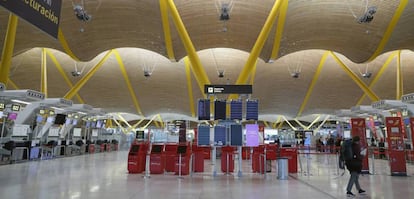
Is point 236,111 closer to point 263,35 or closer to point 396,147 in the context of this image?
point 396,147

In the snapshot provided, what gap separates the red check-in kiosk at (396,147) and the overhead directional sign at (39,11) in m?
12.6

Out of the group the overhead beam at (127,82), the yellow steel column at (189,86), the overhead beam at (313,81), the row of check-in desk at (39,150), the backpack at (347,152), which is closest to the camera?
the backpack at (347,152)

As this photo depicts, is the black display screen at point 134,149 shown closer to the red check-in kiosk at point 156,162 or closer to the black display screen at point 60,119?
the red check-in kiosk at point 156,162

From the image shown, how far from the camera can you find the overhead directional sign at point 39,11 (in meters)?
3.96

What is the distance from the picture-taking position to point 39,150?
1958 centimetres

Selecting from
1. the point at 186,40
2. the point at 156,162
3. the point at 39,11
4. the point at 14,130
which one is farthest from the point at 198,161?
the point at 14,130

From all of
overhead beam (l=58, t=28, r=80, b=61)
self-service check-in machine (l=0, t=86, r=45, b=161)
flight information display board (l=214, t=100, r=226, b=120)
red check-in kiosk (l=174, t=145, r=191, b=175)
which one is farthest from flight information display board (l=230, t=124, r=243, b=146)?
overhead beam (l=58, t=28, r=80, b=61)

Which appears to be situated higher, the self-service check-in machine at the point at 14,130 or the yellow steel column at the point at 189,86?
the yellow steel column at the point at 189,86

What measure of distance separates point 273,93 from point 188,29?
938 inches

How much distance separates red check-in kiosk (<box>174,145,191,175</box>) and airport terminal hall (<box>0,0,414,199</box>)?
0.05 m

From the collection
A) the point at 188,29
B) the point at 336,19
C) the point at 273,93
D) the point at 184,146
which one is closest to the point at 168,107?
the point at 273,93

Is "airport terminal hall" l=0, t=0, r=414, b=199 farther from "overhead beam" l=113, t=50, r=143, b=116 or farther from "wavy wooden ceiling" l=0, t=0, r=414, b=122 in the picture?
"overhead beam" l=113, t=50, r=143, b=116

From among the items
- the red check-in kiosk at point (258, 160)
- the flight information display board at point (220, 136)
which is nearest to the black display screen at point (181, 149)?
the flight information display board at point (220, 136)

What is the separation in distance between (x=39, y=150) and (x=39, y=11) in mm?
17758
